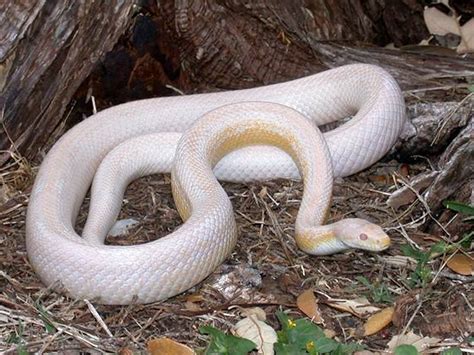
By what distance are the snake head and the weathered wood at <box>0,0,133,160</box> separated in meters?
2.42

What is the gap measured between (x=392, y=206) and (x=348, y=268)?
27.8 inches

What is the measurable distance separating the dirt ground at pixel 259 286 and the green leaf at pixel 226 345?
197mm

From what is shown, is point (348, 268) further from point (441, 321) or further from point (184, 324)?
point (184, 324)

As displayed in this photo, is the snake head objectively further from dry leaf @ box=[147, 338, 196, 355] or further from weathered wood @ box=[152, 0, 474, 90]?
weathered wood @ box=[152, 0, 474, 90]

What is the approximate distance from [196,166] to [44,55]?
145 cm

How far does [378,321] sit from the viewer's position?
16.8 ft

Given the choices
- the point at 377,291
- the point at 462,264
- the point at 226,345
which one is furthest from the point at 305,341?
the point at 462,264

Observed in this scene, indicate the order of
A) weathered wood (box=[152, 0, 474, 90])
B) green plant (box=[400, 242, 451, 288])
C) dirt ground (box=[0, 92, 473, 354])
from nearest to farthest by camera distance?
1. dirt ground (box=[0, 92, 473, 354])
2. green plant (box=[400, 242, 451, 288])
3. weathered wood (box=[152, 0, 474, 90])

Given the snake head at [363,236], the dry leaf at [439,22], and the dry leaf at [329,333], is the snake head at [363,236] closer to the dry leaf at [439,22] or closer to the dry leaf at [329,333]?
the dry leaf at [329,333]

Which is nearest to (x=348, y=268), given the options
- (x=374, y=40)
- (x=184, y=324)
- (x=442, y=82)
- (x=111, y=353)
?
(x=184, y=324)

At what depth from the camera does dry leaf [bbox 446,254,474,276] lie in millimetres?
5473

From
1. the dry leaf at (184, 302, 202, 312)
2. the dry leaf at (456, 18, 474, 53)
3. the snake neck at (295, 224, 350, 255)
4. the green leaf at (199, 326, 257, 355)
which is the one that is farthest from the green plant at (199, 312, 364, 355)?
the dry leaf at (456, 18, 474, 53)

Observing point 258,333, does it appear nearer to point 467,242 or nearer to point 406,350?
point 406,350

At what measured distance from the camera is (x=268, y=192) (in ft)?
20.7
